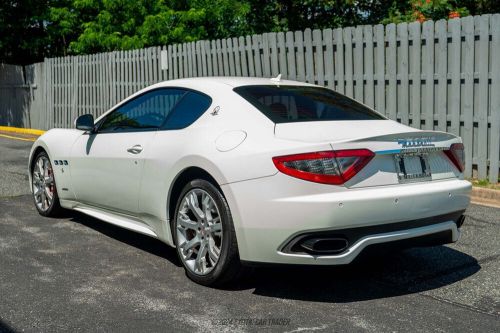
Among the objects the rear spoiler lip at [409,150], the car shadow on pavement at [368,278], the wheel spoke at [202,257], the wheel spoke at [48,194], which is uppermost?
the rear spoiler lip at [409,150]

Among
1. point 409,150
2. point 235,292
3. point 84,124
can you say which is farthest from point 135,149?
point 409,150

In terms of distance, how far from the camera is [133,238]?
631 cm

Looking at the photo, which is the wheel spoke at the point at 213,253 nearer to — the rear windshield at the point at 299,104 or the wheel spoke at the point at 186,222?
the wheel spoke at the point at 186,222

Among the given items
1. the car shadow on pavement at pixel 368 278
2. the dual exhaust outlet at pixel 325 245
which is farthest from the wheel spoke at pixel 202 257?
the dual exhaust outlet at pixel 325 245

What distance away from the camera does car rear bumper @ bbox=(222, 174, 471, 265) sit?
4.11 meters

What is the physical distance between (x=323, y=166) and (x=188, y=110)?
1467mm

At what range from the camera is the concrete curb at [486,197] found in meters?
8.12

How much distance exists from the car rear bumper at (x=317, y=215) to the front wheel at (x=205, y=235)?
109 millimetres

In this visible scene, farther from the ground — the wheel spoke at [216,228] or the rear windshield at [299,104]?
the rear windshield at [299,104]

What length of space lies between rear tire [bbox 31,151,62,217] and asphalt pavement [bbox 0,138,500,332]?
2.29 feet

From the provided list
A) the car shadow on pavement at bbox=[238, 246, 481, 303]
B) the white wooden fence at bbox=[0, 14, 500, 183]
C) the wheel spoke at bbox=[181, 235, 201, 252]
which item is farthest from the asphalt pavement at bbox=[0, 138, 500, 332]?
the white wooden fence at bbox=[0, 14, 500, 183]

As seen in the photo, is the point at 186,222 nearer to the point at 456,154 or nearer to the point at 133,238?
the point at 133,238

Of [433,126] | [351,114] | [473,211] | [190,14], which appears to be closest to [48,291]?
[351,114]

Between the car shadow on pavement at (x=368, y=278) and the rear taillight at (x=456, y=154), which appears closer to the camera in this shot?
the car shadow on pavement at (x=368, y=278)
